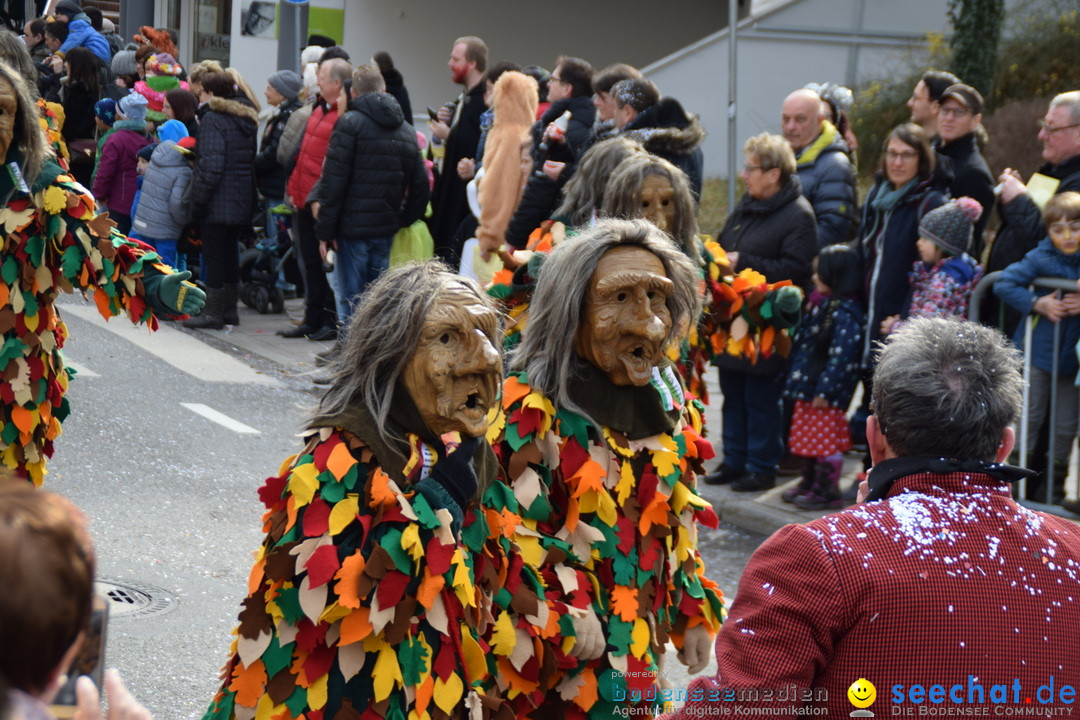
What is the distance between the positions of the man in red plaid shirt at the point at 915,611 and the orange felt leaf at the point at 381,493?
777mm

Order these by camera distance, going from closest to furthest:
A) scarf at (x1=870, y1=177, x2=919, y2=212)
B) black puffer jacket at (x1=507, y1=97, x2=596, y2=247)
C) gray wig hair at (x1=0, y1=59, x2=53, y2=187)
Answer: gray wig hair at (x1=0, y1=59, x2=53, y2=187) → scarf at (x1=870, y1=177, x2=919, y2=212) → black puffer jacket at (x1=507, y1=97, x2=596, y2=247)

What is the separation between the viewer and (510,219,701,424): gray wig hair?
10.9 feet

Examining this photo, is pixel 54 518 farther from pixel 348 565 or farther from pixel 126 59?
pixel 126 59

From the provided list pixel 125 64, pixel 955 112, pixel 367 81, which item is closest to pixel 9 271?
pixel 955 112

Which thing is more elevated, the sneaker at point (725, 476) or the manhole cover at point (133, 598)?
the sneaker at point (725, 476)

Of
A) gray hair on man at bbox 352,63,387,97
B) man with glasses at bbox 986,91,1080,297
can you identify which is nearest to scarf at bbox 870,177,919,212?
man with glasses at bbox 986,91,1080,297

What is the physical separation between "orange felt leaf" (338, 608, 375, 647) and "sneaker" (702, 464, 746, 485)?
4819 millimetres

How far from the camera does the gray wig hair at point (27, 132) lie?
14.8 ft

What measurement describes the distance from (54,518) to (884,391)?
4.68 ft

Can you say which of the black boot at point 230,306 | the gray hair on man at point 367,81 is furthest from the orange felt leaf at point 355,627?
the black boot at point 230,306

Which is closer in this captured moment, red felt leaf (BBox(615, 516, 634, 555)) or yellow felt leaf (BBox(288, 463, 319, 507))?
yellow felt leaf (BBox(288, 463, 319, 507))

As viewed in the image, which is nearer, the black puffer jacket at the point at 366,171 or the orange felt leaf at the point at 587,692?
the orange felt leaf at the point at 587,692

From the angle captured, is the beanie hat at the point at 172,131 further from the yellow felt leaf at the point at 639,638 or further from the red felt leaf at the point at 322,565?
the red felt leaf at the point at 322,565

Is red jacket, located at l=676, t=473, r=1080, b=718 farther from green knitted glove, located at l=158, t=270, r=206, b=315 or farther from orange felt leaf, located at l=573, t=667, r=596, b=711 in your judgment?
green knitted glove, located at l=158, t=270, r=206, b=315
